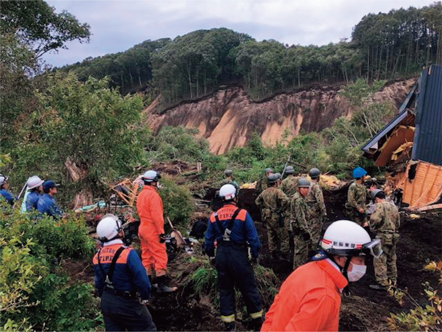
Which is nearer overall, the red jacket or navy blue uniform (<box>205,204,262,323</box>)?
navy blue uniform (<box>205,204,262,323</box>)

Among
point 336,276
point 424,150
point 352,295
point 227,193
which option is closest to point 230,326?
point 227,193

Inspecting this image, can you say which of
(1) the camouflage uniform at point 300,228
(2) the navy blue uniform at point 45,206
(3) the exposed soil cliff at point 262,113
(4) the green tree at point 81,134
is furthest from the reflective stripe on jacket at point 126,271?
(3) the exposed soil cliff at point 262,113

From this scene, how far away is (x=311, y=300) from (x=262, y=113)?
145ft

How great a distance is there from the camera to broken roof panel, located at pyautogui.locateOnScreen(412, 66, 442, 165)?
451 inches

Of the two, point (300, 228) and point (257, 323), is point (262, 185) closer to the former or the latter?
point (300, 228)

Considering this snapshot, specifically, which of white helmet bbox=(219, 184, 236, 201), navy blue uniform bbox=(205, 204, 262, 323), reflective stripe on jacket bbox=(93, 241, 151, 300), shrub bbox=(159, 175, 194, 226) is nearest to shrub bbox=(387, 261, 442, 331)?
navy blue uniform bbox=(205, 204, 262, 323)

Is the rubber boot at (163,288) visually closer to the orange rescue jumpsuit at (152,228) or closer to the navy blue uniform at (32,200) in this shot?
the orange rescue jumpsuit at (152,228)

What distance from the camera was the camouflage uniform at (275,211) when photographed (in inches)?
296

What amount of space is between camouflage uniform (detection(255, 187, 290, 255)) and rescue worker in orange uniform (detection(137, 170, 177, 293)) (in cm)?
267

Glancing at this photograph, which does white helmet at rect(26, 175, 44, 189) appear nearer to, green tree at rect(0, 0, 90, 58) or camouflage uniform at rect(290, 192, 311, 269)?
camouflage uniform at rect(290, 192, 311, 269)

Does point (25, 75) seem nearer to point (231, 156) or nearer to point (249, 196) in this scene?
point (249, 196)

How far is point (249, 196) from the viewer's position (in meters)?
13.0

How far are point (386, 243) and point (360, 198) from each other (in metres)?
1.99

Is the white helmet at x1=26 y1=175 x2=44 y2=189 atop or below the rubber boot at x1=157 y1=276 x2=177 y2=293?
atop
